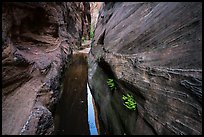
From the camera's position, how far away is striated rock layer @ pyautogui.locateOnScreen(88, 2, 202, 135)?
2051mm

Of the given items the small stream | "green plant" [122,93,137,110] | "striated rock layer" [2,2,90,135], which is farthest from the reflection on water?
"green plant" [122,93,137,110]

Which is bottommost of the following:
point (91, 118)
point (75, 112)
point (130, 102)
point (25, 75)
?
point (91, 118)

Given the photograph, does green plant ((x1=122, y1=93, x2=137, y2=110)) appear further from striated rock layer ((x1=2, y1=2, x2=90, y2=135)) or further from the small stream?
the small stream

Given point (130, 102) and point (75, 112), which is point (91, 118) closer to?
point (75, 112)

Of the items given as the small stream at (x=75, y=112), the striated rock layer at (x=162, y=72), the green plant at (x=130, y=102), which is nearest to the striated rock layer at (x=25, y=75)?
the small stream at (x=75, y=112)

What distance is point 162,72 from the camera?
8.34ft

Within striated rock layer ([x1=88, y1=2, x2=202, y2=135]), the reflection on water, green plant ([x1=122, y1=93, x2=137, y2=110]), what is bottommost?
the reflection on water

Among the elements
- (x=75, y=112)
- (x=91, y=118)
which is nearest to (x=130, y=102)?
(x=91, y=118)

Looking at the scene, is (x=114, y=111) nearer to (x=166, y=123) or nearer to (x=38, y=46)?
(x=166, y=123)

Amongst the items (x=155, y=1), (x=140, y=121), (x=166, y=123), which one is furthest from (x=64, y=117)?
(x=155, y=1)

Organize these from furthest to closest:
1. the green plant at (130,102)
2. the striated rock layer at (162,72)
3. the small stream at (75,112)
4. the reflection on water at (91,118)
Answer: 1. the reflection on water at (91,118)
2. the small stream at (75,112)
3. the green plant at (130,102)
4. the striated rock layer at (162,72)

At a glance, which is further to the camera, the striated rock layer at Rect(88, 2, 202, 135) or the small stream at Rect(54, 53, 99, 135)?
the small stream at Rect(54, 53, 99, 135)

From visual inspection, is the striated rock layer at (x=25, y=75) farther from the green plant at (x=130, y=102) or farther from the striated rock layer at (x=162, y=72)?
the striated rock layer at (x=162, y=72)

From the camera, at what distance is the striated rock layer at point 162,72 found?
205cm
